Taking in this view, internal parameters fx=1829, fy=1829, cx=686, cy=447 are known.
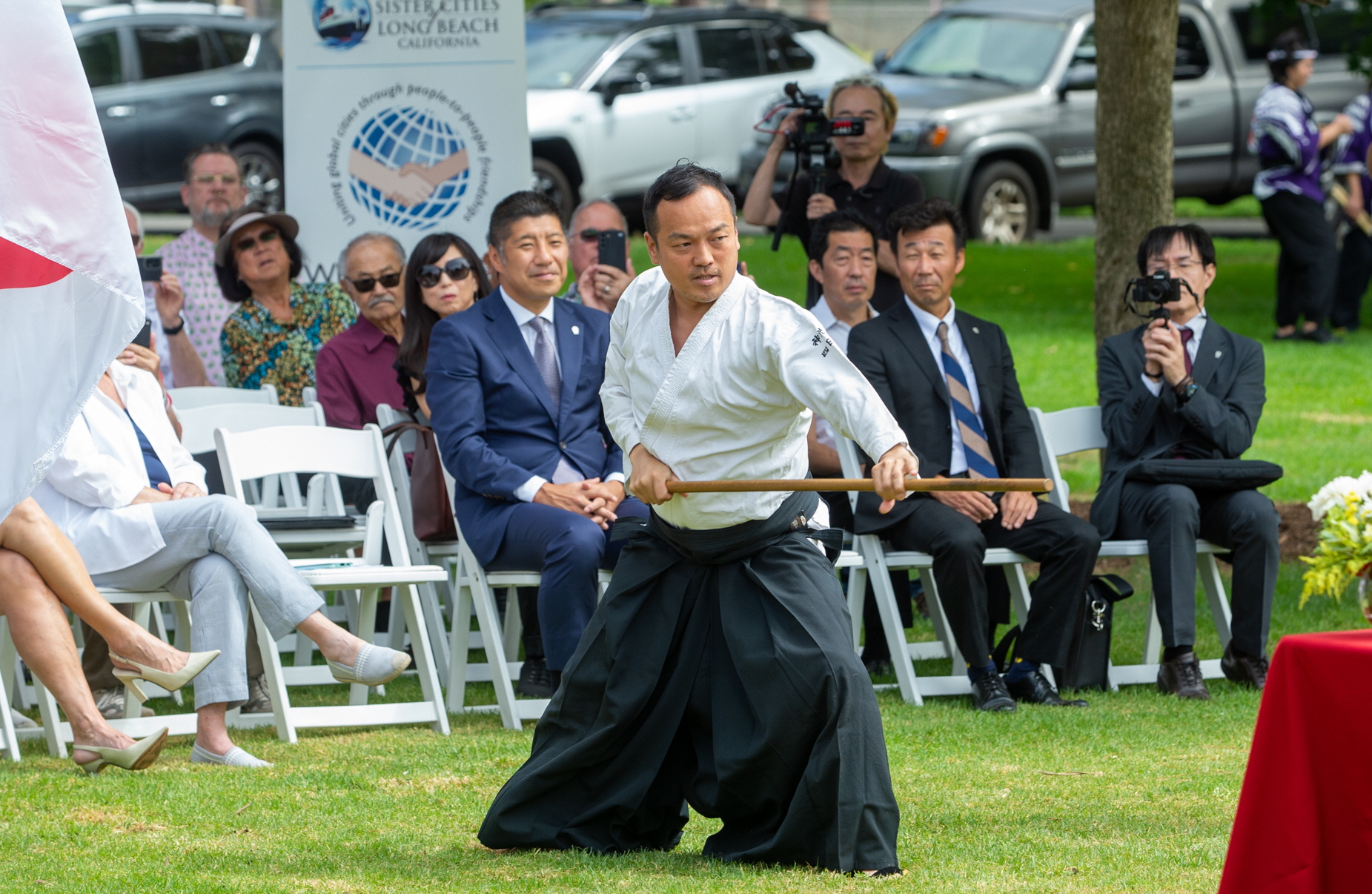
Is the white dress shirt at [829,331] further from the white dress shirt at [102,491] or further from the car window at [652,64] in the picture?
the car window at [652,64]

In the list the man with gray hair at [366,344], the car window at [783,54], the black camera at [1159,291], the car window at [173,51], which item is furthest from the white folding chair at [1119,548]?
the car window at [173,51]

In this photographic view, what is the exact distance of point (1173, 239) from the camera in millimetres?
7398

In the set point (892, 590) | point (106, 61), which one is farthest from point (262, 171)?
point (892, 590)

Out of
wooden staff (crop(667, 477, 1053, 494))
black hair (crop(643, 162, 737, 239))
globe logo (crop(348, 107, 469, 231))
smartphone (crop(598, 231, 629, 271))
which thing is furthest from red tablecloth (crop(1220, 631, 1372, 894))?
globe logo (crop(348, 107, 469, 231))

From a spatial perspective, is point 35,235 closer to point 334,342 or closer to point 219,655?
point 219,655

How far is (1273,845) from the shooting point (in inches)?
135

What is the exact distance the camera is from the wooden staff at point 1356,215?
1387 cm

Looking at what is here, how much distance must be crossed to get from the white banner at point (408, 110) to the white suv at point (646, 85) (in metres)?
6.14

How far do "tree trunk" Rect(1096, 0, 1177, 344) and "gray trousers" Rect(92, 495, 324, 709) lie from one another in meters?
4.82

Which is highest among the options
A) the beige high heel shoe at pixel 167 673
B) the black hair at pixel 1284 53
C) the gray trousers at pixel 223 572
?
the black hair at pixel 1284 53

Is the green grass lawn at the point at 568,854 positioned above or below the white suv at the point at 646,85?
below

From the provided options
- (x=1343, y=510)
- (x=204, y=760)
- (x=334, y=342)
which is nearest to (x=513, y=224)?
(x=334, y=342)

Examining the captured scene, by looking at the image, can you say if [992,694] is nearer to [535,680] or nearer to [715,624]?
[535,680]

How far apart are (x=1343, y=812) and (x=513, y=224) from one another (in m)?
4.22
